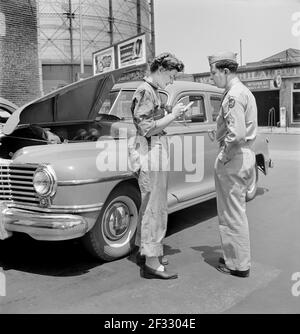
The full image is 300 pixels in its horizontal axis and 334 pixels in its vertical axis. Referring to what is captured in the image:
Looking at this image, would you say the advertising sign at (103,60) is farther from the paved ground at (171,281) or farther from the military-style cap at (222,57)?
the military-style cap at (222,57)

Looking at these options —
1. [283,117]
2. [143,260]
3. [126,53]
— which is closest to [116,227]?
[143,260]

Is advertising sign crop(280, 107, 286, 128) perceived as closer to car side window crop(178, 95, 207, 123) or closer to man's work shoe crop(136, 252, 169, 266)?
car side window crop(178, 95, 207, 123)

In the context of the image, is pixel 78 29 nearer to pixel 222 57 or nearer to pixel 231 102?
pixel 222 57

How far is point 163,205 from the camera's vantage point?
12.4 ft

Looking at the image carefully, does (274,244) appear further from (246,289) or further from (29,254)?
→ (29,254)

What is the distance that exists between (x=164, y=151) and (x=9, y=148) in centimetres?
202

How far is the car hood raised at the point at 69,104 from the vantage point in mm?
4727

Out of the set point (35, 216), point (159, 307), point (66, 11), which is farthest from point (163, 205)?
point (66, 11)

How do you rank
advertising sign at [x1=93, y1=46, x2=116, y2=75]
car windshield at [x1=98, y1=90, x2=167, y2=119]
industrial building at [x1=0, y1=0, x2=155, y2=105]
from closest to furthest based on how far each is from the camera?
car windshield at [x1=98, y1=90, x2=167, y2=119], advertising sign at [x1=93, y1=46, x2=116, y2=75], industrial building at [x1=0, y1=0, x2=155, y2=105]

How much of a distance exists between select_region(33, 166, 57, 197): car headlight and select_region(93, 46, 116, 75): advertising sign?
18620 millimetres

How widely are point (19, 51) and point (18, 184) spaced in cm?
1030

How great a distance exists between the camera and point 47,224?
3.75m

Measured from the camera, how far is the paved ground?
332 centimetres

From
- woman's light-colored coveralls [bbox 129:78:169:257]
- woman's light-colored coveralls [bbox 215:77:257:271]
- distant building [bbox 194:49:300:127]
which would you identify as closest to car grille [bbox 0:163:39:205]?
woman's light-colored coveralls [bbox 129:78:169:257]
